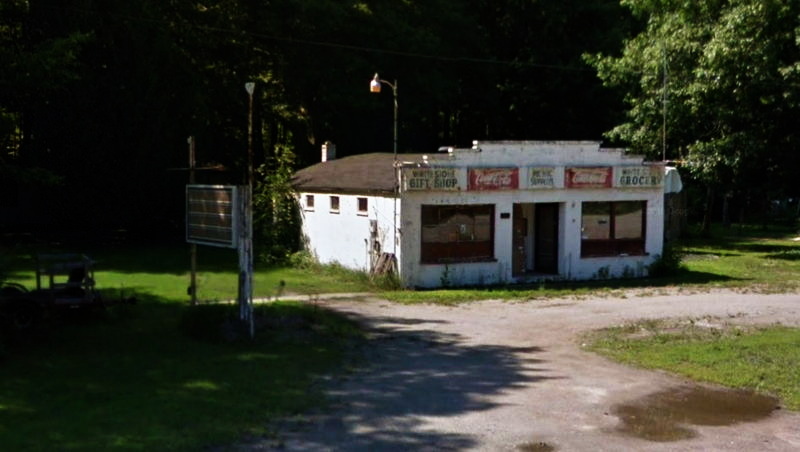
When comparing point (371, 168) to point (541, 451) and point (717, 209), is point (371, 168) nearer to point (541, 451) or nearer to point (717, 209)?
point (541, 451)

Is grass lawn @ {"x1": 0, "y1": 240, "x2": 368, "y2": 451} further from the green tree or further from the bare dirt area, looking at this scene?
the green tree

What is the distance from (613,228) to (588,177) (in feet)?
6.21

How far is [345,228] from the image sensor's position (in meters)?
27.6

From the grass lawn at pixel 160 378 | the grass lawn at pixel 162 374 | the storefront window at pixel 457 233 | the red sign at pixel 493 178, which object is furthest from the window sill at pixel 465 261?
the grass lawn at pixel 160 378

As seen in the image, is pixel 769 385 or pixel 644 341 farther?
pixel 644 341

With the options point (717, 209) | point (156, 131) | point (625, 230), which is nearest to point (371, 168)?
point (625, 230)

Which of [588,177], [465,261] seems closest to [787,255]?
[588,177]

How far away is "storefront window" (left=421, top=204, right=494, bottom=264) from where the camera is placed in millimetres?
25375

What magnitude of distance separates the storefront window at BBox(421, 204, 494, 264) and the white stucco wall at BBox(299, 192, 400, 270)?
3.35 feet

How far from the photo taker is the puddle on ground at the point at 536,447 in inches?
402

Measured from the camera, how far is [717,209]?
6388 centimetres

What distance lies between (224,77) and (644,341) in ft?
89.6

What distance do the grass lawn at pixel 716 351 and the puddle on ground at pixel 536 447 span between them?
404 cm

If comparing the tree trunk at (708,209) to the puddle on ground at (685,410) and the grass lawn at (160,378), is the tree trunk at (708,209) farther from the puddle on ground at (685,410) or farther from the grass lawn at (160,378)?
the puddle on ground at (685,410)
